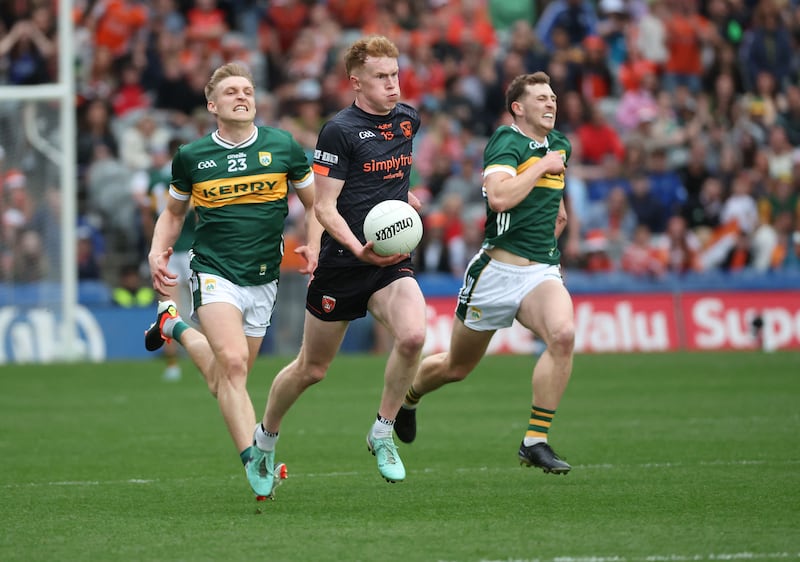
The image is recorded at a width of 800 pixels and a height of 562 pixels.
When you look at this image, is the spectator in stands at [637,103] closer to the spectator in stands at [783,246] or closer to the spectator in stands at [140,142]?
the spectator in stands at [783,246]

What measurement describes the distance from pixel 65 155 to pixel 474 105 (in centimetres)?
791

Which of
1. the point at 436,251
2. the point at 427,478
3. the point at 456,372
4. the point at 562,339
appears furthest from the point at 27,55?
the point at 562,339

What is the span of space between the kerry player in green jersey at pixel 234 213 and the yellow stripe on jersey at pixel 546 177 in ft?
5.32

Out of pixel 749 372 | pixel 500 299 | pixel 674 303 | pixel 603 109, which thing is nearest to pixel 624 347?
pixel 674 303

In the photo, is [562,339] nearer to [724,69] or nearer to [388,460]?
[388,460]

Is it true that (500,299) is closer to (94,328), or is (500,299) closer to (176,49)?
(94,328)

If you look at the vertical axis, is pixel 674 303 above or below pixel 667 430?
below

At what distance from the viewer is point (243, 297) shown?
8812mm

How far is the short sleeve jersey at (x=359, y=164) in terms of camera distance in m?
8.98

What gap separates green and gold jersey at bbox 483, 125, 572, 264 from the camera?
9820mm

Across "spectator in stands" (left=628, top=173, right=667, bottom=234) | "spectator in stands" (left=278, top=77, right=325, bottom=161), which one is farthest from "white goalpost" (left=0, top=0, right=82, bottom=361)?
"spectator in stands" (left=628, top=173, right=667, bottom=234)

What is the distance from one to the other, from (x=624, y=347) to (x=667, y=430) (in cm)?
951

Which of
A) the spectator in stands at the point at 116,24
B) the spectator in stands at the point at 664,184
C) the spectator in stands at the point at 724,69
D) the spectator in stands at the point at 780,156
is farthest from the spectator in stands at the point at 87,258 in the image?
the spectator in stands at the point at 724,69

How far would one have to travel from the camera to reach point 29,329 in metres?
20.9
